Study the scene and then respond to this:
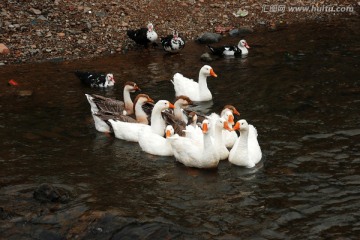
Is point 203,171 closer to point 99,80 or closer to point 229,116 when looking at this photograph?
point 229,116

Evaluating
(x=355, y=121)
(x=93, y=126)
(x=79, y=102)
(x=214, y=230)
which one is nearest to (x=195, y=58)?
(x=79, y=102)

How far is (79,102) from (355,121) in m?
6.81

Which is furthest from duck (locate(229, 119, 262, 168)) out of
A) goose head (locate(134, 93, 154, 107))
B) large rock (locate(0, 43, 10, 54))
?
large rock (locate(0, 43, 10, 54))

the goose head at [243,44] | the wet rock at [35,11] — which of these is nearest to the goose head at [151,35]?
the goose head at [243,44]

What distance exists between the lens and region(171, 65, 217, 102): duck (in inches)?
534

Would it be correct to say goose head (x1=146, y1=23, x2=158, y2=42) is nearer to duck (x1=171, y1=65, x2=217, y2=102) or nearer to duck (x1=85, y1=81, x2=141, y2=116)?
duck (x1=171, y1=65, x2=217, y2=102)

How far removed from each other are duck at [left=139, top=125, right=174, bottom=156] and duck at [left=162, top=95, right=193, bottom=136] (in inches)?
33.6

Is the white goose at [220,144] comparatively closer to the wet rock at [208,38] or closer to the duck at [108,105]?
the duck at [108,105]

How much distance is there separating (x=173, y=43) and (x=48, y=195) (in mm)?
10289

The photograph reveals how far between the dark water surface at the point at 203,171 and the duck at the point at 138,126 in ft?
0.63

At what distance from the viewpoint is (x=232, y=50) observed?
56.4 feet

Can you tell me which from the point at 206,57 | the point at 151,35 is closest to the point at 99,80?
the point at 206,57

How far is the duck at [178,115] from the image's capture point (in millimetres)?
11781

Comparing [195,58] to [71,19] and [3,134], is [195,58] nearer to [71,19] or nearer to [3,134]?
[71,19]
